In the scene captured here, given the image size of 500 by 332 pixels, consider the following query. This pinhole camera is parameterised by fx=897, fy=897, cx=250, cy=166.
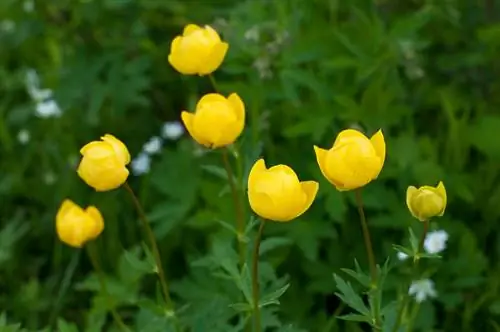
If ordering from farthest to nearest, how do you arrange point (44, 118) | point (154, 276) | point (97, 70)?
point (44, 118)
point (97, 70)
point (154, 276)

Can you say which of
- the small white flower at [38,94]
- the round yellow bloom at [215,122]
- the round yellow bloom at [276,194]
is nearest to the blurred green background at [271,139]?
the small white flower at [38,94]

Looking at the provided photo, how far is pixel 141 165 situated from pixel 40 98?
423mm

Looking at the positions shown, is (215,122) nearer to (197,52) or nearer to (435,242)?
(197,52)

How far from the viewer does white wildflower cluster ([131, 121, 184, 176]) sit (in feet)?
6.56

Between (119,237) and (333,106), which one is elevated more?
(333,106)

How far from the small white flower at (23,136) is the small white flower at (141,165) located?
311 mm

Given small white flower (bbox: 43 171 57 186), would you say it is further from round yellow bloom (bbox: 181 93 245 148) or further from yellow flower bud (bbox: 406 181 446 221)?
yellow flower bud (bbox: 406 181 446 221)

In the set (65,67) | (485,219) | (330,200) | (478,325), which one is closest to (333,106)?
(330,200)

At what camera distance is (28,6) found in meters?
2.28

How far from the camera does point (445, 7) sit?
1.97m

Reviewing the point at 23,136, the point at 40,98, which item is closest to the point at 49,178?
the point at 23,136

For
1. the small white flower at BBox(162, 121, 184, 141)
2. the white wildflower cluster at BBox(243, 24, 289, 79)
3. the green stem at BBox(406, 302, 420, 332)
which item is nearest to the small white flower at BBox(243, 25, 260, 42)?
the white wildflower cluster at BBox(243, 24, 289, 79)

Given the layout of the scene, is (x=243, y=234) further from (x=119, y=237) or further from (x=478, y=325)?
(x=119, y=237)

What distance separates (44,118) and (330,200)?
899 millimetres
